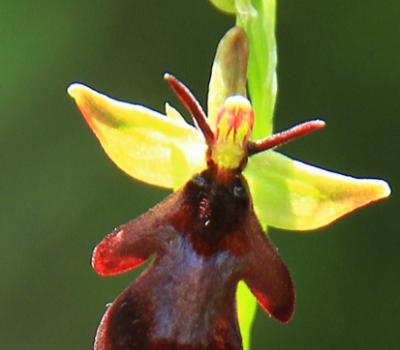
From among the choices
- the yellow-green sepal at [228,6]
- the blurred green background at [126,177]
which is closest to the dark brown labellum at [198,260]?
the yellow-green sepal at [228,6]

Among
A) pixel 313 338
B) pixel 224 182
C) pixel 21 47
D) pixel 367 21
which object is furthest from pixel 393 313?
pixel 224 182

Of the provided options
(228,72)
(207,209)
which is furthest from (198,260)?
(228,72)

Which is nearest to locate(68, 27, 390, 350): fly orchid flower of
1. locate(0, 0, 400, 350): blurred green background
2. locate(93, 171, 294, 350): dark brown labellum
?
locate(93, 171, 294, 350): dark brown labellum

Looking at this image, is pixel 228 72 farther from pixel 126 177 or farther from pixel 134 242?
pixel 126 177

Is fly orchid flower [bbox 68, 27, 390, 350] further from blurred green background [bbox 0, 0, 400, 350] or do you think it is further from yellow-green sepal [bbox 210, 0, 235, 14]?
blurred green background [bbox 0, 0, 400, 350]

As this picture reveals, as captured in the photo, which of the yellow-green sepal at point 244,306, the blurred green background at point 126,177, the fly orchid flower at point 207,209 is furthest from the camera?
the blurred green background at point 126,177

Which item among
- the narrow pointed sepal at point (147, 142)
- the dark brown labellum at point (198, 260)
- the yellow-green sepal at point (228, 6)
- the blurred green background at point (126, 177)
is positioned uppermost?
the yellow-green sepal at point (228, 6)

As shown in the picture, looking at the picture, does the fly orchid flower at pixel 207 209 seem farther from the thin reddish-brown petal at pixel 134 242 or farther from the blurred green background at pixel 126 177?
the blurred green background at pixel 126 177

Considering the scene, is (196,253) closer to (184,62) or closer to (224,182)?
(224,182)
